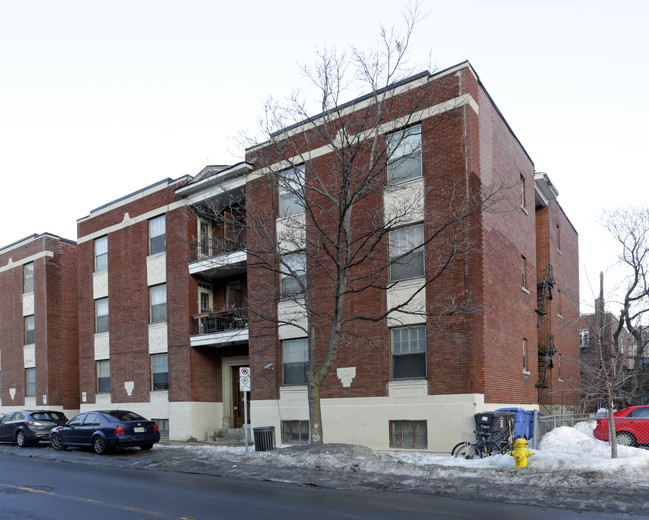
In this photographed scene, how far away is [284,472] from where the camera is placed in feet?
46.1

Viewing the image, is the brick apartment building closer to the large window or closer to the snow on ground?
the large window

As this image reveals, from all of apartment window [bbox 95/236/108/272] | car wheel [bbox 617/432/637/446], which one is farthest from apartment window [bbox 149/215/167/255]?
car wheel [bbox 617/432/637/446]

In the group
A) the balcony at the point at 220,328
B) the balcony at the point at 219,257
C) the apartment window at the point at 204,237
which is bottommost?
the balcony at the point at 220,328

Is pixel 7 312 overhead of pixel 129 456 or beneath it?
overhead

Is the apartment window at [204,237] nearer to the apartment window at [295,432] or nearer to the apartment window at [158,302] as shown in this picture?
the apartment window at [158,302]

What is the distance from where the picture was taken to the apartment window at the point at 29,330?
33.3m

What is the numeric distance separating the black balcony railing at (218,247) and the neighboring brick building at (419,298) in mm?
1516

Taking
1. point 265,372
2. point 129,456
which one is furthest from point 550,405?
point 129,456

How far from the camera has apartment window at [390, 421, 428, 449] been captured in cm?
1747

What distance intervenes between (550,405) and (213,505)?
1723 cm

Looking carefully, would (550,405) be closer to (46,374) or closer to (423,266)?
(423,266)

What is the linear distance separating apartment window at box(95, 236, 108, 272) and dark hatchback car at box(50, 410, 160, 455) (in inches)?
385

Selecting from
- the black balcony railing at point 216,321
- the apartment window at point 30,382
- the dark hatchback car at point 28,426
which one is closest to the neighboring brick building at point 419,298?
the black balcony railing at point 216,321

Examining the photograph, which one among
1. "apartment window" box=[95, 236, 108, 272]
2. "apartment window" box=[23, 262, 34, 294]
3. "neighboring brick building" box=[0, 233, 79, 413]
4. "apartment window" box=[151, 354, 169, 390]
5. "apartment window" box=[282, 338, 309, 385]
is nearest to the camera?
"apartment window" box=[282, 338, 309, 385]
